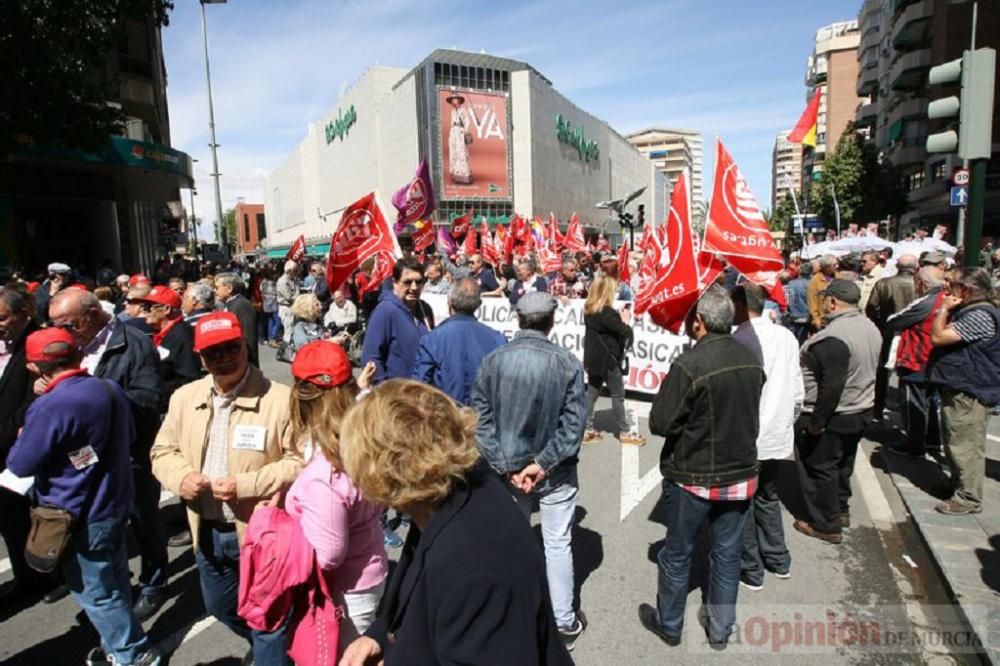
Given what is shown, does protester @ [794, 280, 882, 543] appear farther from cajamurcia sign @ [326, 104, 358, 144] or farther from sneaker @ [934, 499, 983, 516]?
cajamurcia sign @ [326, 104, 358, 144]

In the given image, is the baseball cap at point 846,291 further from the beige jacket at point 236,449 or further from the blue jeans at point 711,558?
the beige jacket at point 236,449

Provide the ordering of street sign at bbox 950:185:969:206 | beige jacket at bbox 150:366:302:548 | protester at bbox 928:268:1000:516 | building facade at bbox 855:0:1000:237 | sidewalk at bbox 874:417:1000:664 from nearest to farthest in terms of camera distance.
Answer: beige jacket at bbox 150:366:302:548, sidewalk at bbox 874:417:1000:664, protester at bbox 928:268:1000:516, street sign at bbox 950:185:969:206, building facade at bbox 855:0:1000:237

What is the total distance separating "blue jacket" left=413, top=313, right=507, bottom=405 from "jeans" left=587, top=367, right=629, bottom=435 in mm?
2783

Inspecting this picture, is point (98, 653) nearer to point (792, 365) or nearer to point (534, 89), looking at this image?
point (792, 365)

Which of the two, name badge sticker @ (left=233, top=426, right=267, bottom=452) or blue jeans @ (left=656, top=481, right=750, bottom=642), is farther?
blue jeans @ (left=656, top=481, right=750, bottom=642)

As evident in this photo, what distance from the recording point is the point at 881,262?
1041cm

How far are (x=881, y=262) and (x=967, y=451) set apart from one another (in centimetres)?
625

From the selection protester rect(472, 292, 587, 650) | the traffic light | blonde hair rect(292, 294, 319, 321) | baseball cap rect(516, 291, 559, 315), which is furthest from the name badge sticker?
blonde hair rect(292, 294, 319, 321)

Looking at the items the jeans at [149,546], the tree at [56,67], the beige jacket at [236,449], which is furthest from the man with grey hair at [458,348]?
the tree at [56,67]

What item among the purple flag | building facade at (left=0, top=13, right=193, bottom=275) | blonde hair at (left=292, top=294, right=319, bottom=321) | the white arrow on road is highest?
building facade at (left=0, top=13, right=193, bottom=275)

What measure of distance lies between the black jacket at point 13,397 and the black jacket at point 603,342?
4835 millimetres

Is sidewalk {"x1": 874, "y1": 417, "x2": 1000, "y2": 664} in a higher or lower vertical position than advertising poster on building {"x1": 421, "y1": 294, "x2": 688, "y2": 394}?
lower

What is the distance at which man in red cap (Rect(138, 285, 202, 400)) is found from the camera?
489 centimetres

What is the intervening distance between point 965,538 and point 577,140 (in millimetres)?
83705
